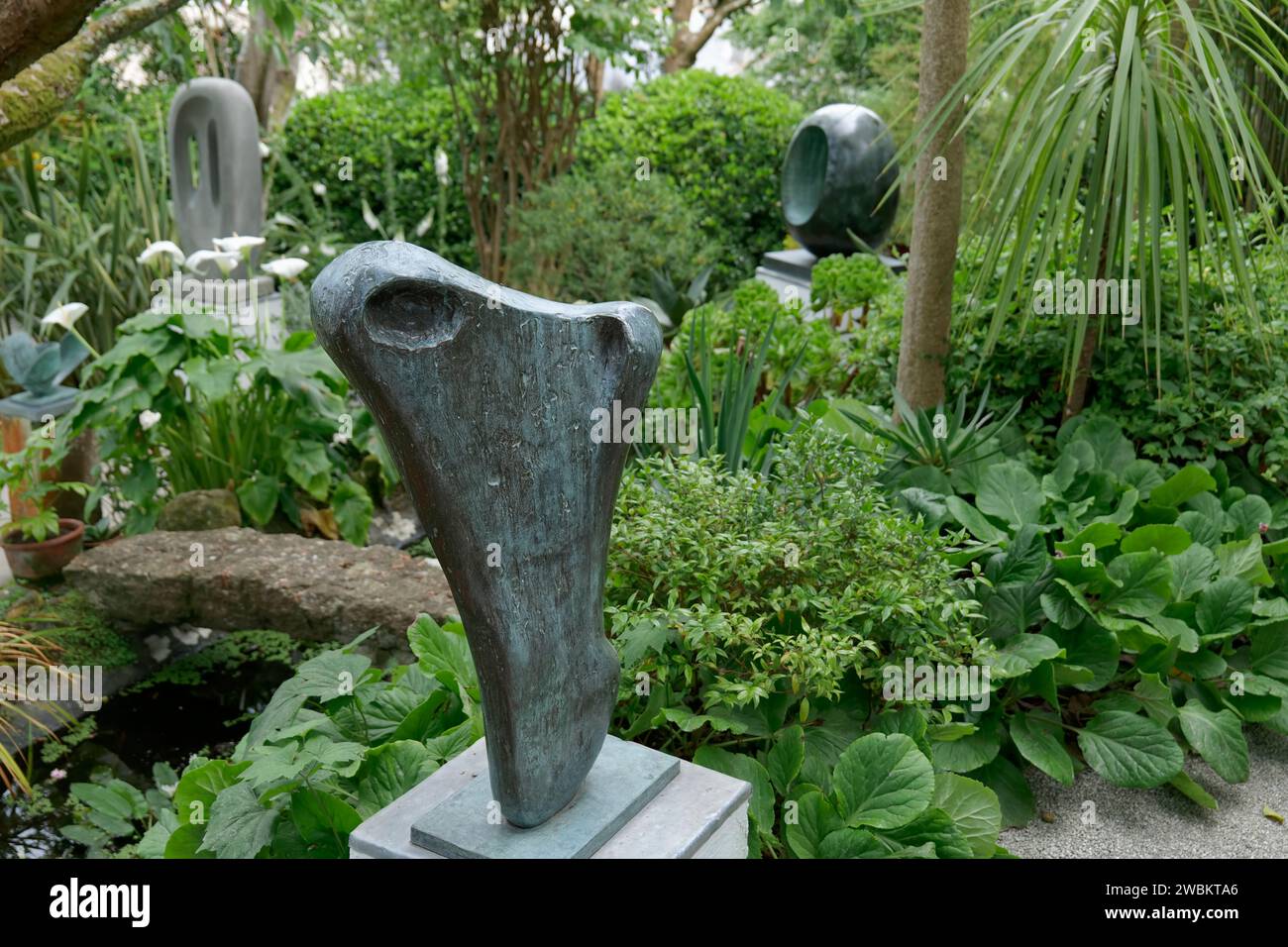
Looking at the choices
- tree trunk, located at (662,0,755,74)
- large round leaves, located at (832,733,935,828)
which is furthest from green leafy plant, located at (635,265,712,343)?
tree trunk, located at (662,0,755,74)

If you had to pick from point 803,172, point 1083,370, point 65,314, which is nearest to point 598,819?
point 1083,370

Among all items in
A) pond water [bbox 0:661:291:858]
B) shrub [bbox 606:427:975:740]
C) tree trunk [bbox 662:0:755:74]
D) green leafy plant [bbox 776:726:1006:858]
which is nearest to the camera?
green leafy plant [bbox 776:726:1006:858]

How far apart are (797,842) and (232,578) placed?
2.28m

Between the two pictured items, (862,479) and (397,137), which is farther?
(397,137)

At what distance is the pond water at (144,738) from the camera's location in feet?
10.7

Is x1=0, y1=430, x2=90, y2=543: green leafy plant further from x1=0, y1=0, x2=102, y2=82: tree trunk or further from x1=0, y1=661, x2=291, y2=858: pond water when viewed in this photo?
x1=0, y1=0, x2=102, y2=82: tree trunk

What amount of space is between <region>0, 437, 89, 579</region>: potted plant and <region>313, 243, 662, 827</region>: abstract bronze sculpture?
9.64 ft

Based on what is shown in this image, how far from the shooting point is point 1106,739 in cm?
298

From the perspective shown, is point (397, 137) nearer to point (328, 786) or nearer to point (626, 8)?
point (626, 8)

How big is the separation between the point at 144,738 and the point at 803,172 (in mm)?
4942

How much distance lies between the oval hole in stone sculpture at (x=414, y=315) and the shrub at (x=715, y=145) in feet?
22.2

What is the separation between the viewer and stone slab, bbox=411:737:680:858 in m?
2.01
